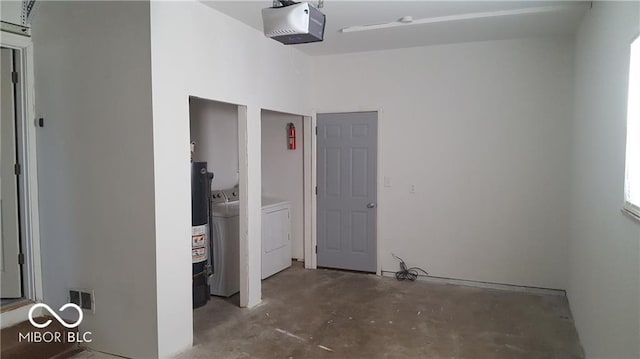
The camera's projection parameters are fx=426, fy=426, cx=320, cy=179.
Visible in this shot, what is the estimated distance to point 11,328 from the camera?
320cm

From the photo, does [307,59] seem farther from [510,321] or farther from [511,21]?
[510,321]

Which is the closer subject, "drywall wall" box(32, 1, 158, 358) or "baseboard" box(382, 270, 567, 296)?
"drywall wall" box(32, 1, 158, 358)

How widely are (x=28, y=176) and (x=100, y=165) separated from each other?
74cm

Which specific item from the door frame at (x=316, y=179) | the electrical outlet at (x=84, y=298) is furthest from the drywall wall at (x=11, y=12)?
the door frame at (x=316, y=179)

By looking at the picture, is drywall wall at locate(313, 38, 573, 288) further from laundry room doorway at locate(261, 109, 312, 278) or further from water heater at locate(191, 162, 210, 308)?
water heater at locate(191, 162, 210, 308)

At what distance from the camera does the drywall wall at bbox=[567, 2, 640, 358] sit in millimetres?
2076

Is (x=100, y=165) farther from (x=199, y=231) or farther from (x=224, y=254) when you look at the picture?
(x=224, y=254)

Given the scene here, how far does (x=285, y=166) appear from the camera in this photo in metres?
5.86

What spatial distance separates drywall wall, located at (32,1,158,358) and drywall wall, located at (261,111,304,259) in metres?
2.82

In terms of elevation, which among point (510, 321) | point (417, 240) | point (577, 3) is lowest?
point (510, 321)

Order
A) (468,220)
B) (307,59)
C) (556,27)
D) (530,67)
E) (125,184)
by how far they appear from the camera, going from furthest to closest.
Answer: (307,59) → (468,220) → (530,67) → (556,27) → (125,184)

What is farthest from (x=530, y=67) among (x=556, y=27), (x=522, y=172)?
(x=522, y=172)

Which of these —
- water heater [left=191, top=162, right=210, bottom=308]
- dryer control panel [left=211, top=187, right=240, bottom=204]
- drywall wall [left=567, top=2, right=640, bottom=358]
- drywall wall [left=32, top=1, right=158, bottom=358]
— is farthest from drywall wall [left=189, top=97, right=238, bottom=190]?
drywall wall [left=567, top=2, right=640, bottom=358]

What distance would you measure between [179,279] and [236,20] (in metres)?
2.32
